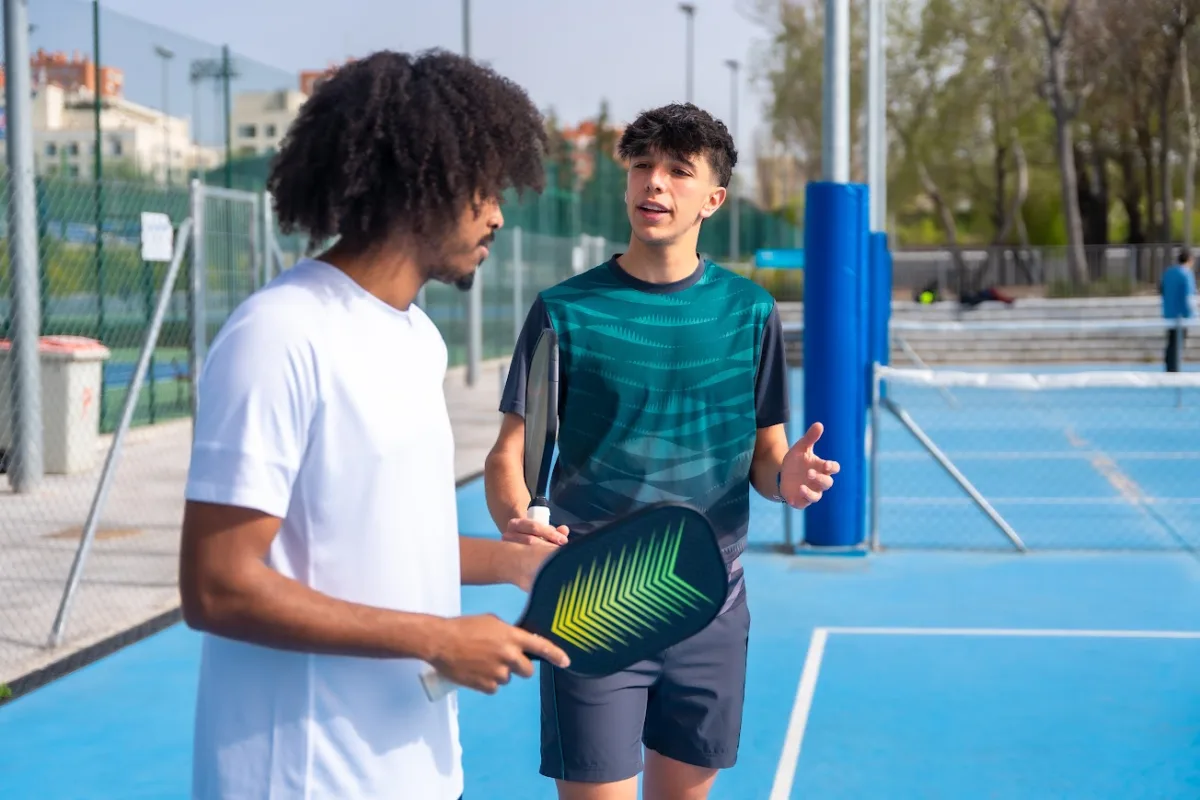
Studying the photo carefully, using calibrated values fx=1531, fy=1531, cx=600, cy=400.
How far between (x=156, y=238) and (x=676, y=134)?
543 cm

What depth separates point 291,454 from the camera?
1.95m

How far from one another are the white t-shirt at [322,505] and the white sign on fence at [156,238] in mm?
6396

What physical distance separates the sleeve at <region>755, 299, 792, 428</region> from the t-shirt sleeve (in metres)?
0.49

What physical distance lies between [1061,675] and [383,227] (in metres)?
5.43

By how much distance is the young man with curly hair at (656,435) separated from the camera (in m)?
3.41

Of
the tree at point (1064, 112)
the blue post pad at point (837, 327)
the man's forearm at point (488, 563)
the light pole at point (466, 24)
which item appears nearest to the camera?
the man's forearm at point (488, 563)

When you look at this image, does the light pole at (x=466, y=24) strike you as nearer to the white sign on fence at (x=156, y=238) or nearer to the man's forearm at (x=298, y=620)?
the white sign on fence at (x=156, y=238)

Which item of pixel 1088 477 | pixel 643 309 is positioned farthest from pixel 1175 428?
pixel 643 309

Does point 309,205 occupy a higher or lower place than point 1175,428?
higher

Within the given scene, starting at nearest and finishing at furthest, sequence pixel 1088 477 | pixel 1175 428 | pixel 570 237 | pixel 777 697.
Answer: pixel 777 697, pixel 1088 477, pixel 1175 428, pixel 570 237

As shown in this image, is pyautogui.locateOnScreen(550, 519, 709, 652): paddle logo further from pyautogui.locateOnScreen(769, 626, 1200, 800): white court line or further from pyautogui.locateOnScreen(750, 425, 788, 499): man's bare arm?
pyautogui.locateOnScreen(769, 626, 1200, 800): white court line

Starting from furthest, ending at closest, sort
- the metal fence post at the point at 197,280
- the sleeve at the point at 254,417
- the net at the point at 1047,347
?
the net at the point at 1047,347 → the metal fence post at the point at 197,280 → the sleeve at the point at 254,417

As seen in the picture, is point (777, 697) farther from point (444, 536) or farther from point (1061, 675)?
point (444, 536)

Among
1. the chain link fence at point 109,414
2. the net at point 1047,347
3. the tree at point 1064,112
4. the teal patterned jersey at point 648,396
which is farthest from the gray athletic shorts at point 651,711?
the tree at point 1064,112
